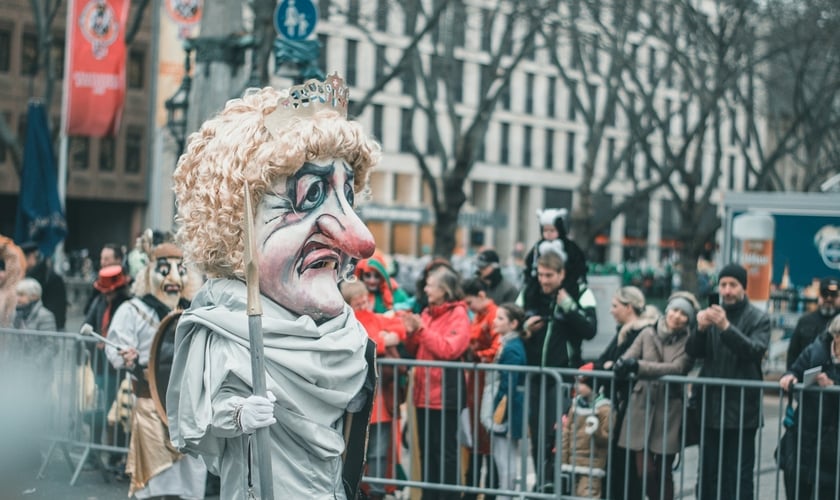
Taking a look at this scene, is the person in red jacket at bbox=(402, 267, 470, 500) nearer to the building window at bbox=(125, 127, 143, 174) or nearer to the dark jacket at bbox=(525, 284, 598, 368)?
the dark jacket at bbox=(525, 284, 598, 368)

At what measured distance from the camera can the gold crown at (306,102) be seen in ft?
14.4

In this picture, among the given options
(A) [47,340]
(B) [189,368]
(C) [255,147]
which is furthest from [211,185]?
(A) [47,340]

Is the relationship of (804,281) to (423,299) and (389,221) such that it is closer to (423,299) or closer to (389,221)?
(423,299)

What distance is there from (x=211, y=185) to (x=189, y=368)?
618mm

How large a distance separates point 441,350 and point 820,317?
9.14 ft


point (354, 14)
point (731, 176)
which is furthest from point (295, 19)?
point (731, 176)

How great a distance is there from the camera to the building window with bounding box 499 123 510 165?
7058cm

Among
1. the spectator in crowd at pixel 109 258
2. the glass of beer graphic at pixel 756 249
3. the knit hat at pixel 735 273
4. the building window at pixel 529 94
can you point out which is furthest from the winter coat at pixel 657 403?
the building window at pixel 529 94

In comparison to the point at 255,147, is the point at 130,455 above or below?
below

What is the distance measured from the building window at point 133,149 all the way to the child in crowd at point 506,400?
44.7 m

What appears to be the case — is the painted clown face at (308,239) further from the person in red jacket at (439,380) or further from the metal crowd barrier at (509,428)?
the person in red jacket at (439,380)

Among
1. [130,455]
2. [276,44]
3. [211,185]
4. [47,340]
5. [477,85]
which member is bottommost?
[130,455]

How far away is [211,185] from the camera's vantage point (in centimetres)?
Result: 437

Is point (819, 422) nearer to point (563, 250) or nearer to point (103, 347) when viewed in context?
point (563, 250)
